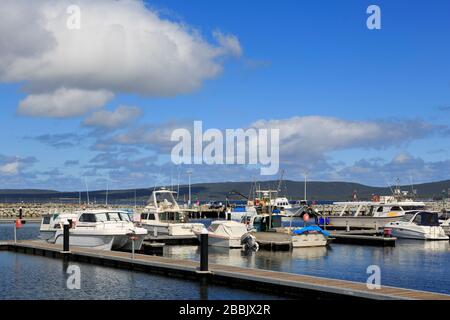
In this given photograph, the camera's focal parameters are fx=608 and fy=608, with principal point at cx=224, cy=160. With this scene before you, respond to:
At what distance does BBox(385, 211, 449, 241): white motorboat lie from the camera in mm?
58156

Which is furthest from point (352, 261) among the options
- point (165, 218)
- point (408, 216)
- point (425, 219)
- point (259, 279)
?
point (408, 216)

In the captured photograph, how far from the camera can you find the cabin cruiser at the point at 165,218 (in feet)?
185

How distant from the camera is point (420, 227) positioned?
5884cm

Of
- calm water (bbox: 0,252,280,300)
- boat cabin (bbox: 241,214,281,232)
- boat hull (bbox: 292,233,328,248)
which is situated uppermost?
boat cabin (bbox: 241,214,281,232)

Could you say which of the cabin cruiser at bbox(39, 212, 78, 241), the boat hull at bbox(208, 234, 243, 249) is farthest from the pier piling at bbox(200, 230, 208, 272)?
the cabin cruiser at bbox(39, 212, 78, 241)

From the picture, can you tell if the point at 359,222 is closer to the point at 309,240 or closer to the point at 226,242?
the point at 309,240

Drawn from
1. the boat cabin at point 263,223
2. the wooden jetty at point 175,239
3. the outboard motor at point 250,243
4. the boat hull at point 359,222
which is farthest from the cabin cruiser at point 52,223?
the boat hull at point 359,222

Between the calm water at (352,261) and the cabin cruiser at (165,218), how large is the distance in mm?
3444

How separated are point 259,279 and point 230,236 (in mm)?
24381

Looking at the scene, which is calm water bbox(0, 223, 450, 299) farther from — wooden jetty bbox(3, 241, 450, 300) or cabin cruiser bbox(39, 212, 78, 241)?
cabin cruiser bbox(39, 212, 78, 241)

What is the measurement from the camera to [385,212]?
223ft

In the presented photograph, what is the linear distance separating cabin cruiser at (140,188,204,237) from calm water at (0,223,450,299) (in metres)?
3.44
